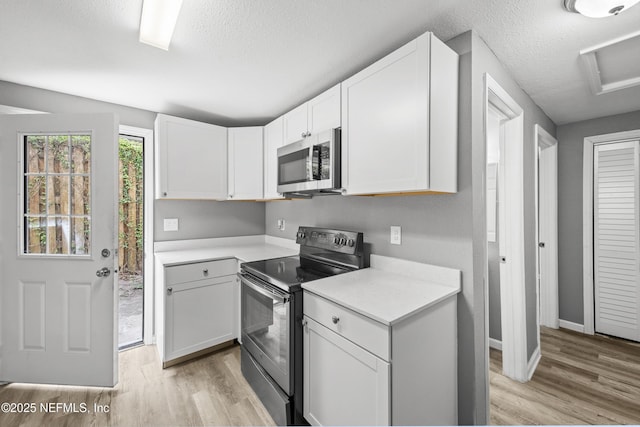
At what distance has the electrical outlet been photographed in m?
1.84

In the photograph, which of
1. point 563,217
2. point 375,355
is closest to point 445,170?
point 375,355

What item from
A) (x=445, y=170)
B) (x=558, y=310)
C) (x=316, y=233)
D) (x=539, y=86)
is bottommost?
(x=558, y=310)

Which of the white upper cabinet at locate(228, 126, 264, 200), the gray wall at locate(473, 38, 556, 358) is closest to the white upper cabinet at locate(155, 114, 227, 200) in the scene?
the white upper cabinet at locate(228, 126, 264, 200)

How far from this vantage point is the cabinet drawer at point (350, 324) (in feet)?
3.78

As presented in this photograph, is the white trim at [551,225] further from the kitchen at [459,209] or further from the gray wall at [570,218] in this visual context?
the kitchen at [459,209]

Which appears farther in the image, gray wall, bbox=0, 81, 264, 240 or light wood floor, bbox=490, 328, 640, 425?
gray wall, bbox=0, 81, 264, 240

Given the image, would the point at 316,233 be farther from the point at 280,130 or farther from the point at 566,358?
the point at 566,358

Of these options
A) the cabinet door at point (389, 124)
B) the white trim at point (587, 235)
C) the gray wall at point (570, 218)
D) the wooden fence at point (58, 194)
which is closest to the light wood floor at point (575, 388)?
the white trim at point (587, 235)

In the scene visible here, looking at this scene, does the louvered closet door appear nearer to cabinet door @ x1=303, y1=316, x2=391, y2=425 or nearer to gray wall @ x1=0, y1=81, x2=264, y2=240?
cabinet door @ x1=303, y1=316, x2=391, y2=425

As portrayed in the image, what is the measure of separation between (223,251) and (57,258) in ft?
3.99

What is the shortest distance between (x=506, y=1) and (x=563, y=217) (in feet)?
9.35

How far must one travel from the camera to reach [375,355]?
1.18m

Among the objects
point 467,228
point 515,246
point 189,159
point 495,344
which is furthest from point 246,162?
point 495,344

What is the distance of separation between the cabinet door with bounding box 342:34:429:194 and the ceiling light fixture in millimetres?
1012
